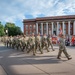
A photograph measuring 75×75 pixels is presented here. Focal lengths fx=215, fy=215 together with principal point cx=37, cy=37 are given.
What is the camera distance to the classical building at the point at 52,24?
339ft

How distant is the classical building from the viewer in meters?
103

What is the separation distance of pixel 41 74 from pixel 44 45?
39.3ft

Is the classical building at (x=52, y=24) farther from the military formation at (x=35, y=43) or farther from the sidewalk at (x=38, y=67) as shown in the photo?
the sidewalk at (x=38, y=67)

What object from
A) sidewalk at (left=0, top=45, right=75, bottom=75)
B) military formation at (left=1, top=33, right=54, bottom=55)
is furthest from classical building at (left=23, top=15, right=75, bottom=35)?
sidewalk at (left=0, top=45, right=75, bottom=75)

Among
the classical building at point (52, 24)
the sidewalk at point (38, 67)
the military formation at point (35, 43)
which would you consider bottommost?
the sidewalk at point (38, 67)

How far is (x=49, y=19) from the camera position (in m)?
107

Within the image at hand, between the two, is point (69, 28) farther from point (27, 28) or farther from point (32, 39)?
point (32, 39)

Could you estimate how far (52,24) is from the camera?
107875mm

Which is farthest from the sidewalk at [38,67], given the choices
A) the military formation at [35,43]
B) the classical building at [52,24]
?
the classical building at [52,24]

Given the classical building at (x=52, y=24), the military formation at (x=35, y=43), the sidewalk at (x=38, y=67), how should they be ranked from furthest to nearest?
the classical building at (x=52, y=24) < the military formation at (x=35, y=43) < the sidewalk at (x=38, y=67)

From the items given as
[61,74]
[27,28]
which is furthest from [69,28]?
[61,74]

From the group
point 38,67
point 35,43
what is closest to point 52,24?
point 35,43

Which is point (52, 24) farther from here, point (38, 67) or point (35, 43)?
point (38, 67)

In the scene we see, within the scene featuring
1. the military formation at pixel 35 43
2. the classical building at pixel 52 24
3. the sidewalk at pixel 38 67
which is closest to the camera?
the sidewalk at pixel 38 67
